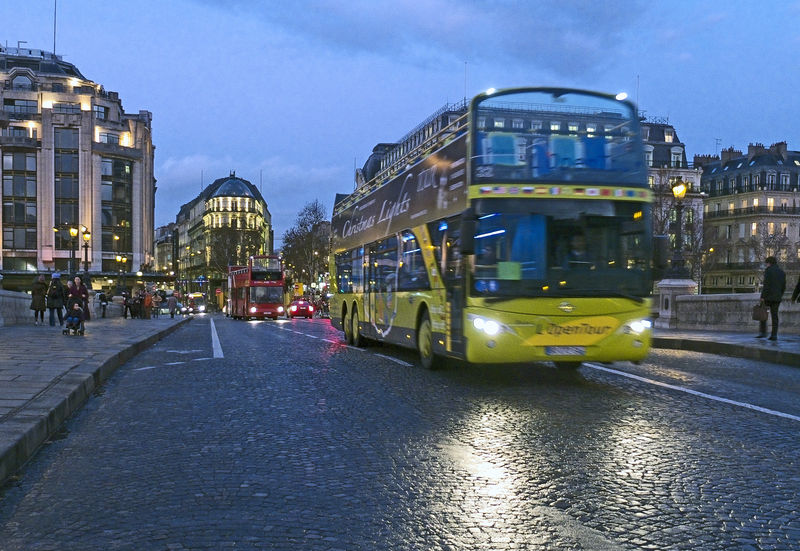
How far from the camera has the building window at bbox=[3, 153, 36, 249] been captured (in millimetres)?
78750

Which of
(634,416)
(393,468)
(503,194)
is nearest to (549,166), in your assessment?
(503,194)

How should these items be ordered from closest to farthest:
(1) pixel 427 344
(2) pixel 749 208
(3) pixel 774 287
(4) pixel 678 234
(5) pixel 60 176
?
1. (1) pixel 427 344
2. (3) pixel 774 287
3. (4) pixel 678 234
4. (5) pixel 60 176
5. (2) pixel 749 208

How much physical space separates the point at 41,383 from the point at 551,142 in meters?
6.98

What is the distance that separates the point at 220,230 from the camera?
109750 mm

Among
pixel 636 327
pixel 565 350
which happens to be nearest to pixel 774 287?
pixel 636 327

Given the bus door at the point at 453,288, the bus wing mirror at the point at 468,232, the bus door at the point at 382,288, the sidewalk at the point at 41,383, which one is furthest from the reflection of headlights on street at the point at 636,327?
the sidewalk at the point at 41,383

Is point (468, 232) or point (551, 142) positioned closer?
point (468, 232)

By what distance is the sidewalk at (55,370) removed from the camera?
6.20 metres

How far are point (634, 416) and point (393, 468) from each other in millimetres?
3201

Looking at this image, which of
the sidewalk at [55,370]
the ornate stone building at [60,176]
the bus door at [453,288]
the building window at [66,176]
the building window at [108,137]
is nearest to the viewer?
the sidewalk at [55,370]

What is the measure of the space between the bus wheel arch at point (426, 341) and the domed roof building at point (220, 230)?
95850 millimetres

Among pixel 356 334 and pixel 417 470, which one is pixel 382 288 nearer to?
pixel 356 334

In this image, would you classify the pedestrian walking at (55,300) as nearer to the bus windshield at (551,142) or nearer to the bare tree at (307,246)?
the bus windshield at (551,142)

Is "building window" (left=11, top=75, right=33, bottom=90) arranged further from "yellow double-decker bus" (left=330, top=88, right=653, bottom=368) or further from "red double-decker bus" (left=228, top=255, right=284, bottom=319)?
"yellow double-decker bus" (left=330, top=88, right=653, bottom=368)
